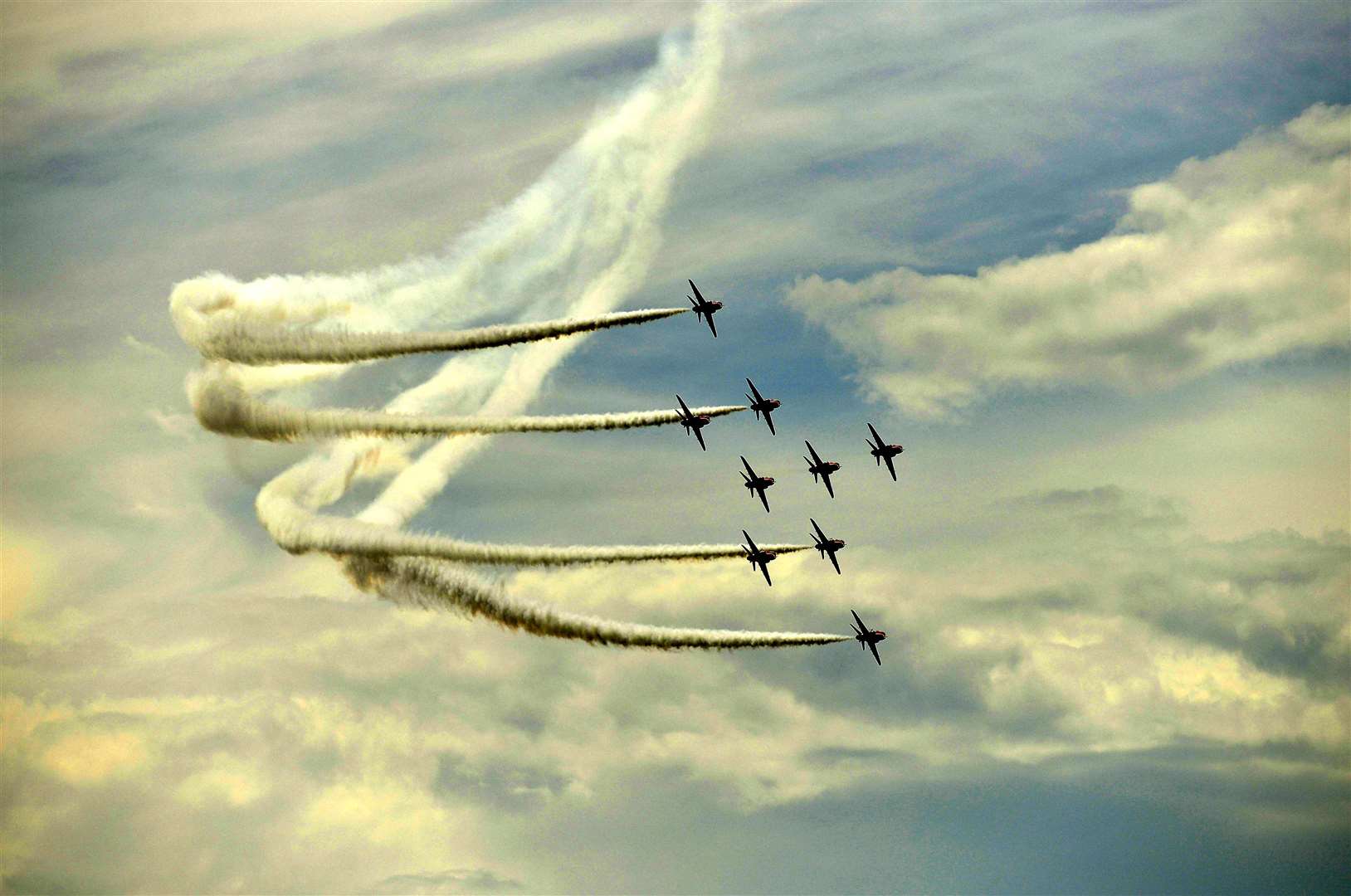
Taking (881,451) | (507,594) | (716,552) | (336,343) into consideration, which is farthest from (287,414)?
(881,451)

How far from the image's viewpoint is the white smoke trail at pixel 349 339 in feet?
364

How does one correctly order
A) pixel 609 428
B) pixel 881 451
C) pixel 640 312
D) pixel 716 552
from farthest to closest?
pixel 881 451 → pixel 716 552 → pixel 609 428 → pixel 640 312

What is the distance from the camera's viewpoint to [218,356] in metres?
114

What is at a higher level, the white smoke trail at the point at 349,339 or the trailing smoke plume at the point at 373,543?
the white smoke trail at the point at 349,339

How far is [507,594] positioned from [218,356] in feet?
75.4

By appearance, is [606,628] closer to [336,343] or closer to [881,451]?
[336,343]

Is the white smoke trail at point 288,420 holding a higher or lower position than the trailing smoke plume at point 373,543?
higher

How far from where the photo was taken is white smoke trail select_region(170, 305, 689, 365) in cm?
11094

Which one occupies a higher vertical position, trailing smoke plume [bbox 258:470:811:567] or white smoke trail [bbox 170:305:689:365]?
white smoke trail [bbox 170:305:689:365]

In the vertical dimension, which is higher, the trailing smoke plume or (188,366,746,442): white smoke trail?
(188,366,746,442): white smoke trail

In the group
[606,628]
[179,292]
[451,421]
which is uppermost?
[179,292]

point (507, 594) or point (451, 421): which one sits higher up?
point (451, 421)

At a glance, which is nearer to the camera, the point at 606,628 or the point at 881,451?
the point at 606,628

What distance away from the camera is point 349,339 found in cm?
11275
